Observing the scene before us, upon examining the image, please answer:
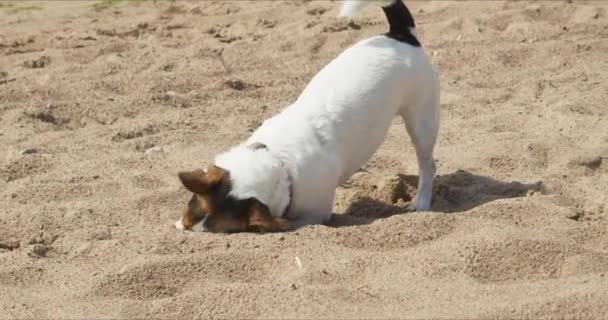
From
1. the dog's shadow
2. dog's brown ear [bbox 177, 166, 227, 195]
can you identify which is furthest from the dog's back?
dog's brown ear [bbox 177, 166, 227, 195]

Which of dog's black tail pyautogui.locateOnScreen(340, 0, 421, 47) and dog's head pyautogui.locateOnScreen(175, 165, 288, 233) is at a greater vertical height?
dog's black tail pyautogui.locateOnScreen(340, 0, 421, 47)

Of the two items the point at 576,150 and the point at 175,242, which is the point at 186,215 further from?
the point at 576,150

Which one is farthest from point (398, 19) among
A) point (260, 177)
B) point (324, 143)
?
point (260, 177)

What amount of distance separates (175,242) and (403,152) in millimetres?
2012

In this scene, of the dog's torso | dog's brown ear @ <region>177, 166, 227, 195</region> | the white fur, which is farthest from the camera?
the dog's torso

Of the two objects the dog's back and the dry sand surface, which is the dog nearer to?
the dog's back

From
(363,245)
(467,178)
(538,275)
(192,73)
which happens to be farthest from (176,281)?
(192,73)

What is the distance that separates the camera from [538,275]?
4.51m

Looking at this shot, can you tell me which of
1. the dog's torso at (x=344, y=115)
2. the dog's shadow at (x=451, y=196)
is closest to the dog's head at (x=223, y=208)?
the dog's torso at (x=344, y=115)

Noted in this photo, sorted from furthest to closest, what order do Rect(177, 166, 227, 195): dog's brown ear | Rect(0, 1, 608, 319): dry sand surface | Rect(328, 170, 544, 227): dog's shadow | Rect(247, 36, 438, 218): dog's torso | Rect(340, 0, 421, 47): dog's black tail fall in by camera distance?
Rect(340, 0, 421, 47): dog's black tail → Rect(328, 170, 544, 227): dog's shadow → Rect(247, 36, 438, 218): dog's torso → Rect(177, 166, 227, 195): dog's brown ear → Rect(0, 1, 608, 319): dry sand surface

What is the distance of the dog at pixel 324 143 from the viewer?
501 cm

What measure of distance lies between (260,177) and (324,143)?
0.45 m

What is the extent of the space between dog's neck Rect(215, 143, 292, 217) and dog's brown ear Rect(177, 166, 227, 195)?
6cm

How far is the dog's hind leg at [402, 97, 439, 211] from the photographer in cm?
574
